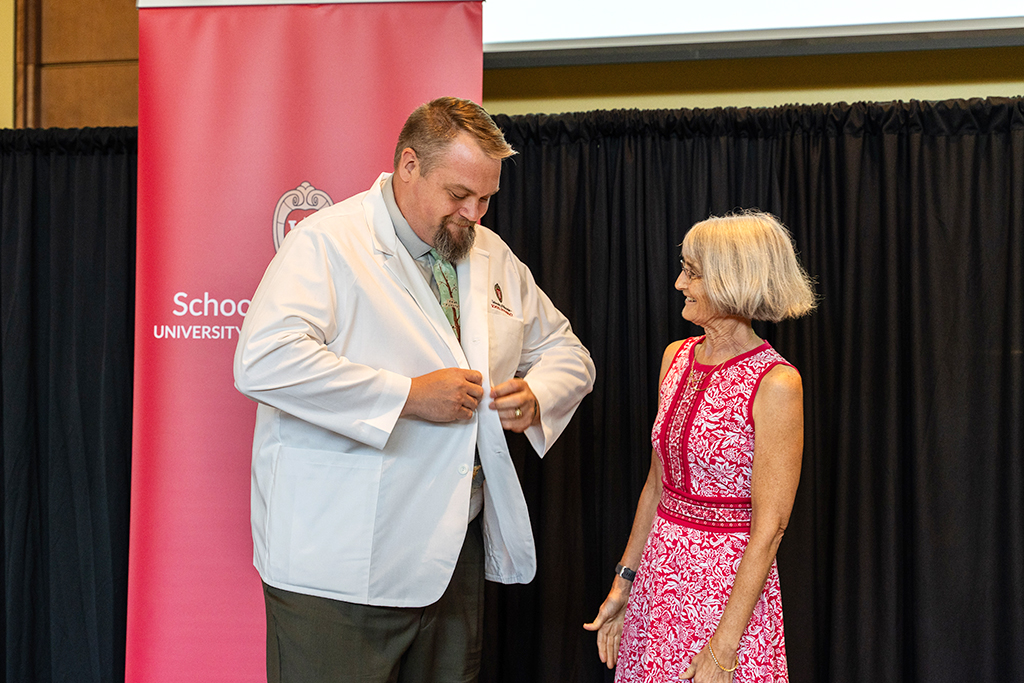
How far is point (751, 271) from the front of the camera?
64.0 inches

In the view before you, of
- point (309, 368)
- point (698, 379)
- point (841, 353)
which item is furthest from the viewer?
point (841, 353)

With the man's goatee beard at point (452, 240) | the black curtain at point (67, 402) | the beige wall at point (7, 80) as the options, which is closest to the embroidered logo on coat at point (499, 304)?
the man's goatee beard at point (452, 240)

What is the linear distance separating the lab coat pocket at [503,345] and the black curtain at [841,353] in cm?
93

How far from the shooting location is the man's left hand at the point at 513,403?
1.69 m

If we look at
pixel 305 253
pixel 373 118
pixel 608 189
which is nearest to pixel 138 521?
pixel 305 253

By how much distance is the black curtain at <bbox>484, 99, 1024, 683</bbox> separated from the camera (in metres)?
2.58

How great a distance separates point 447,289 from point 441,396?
35 cm

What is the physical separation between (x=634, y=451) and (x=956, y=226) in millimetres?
1337

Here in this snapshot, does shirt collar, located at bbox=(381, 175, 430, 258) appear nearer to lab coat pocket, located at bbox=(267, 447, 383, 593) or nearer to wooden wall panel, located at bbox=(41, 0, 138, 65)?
lab coat pocket, located at bbox=(267, 447, 383, 593)

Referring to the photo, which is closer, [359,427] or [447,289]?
[359,427]

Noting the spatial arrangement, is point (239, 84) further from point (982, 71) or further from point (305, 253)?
point (982, 71)

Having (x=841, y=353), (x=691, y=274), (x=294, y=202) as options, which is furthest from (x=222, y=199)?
(x=841, y=353)

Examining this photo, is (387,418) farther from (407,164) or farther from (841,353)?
(841,353)

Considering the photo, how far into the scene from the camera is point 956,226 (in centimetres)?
260
